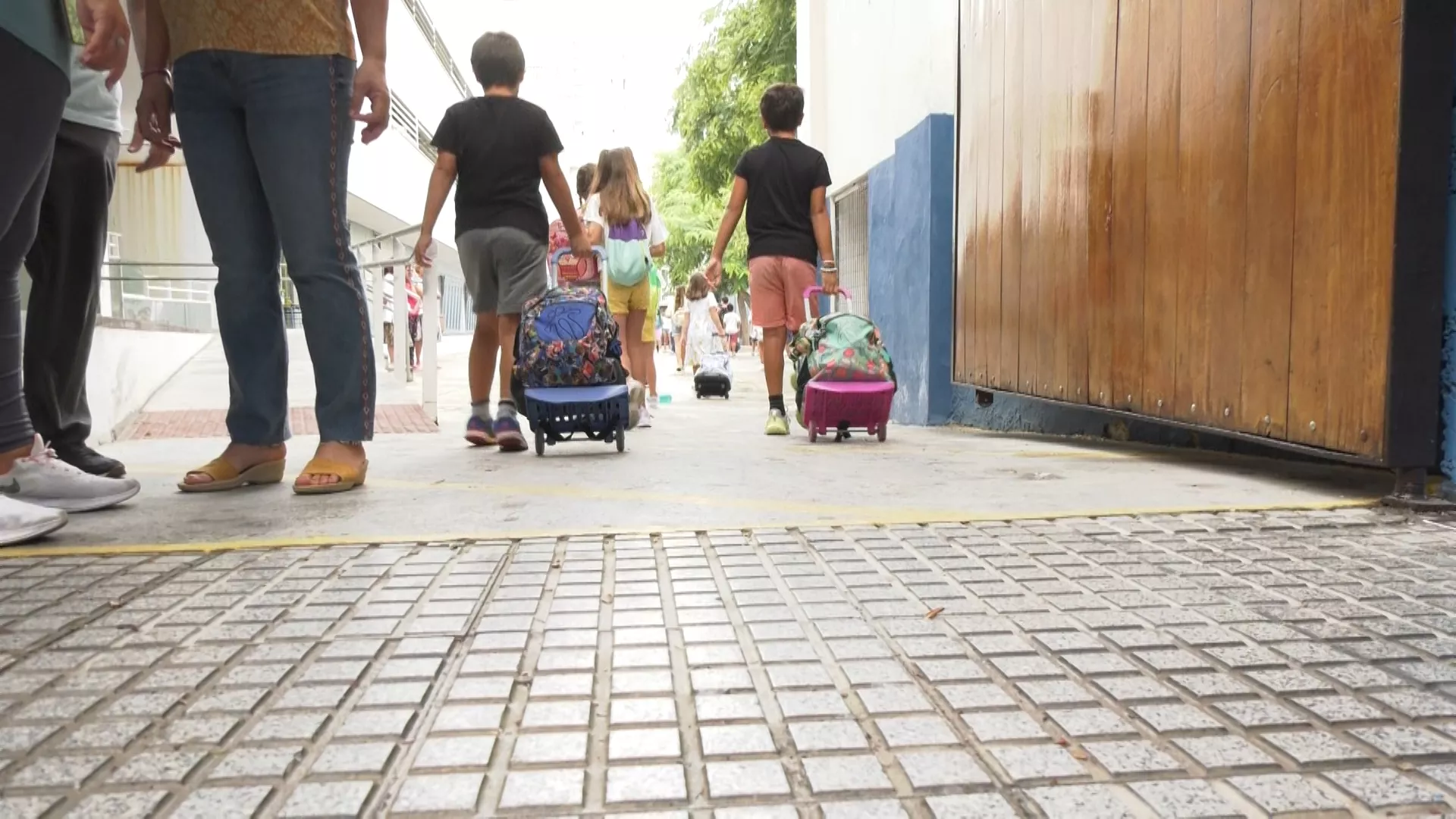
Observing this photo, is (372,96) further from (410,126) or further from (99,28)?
(410,126)

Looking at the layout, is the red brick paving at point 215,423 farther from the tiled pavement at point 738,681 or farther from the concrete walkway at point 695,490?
the tiled pavement at point 738,681

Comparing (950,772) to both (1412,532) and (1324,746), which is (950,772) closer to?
(1324,746)

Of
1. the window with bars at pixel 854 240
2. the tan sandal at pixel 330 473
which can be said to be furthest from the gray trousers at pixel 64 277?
the window with bars at pixel 854 240

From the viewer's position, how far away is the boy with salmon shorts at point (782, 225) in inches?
237

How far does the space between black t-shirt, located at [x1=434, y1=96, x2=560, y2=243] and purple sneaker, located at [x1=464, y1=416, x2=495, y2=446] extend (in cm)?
95

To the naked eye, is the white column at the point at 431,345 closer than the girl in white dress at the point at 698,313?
Yes

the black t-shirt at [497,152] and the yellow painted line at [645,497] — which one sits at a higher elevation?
the black t-shirt at [497,152]

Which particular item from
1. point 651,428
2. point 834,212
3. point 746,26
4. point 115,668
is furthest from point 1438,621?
point 746,26

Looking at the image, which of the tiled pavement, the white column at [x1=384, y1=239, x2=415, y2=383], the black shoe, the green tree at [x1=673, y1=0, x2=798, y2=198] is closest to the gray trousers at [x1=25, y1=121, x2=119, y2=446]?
the black shoe

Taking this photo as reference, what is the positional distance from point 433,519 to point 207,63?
1.69 metres

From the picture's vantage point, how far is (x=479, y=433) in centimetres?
530

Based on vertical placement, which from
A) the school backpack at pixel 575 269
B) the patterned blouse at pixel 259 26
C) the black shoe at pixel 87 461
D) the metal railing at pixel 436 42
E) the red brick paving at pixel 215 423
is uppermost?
the metal railing at pixel 436 42

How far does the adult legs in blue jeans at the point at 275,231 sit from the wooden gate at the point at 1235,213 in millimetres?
2970

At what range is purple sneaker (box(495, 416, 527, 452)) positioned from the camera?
5062 mm
